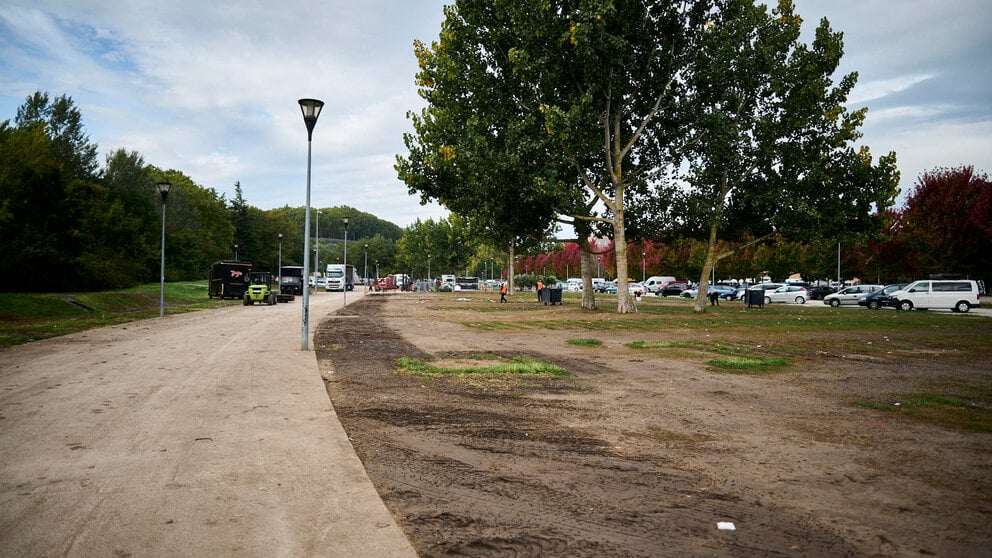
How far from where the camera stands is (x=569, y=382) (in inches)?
417

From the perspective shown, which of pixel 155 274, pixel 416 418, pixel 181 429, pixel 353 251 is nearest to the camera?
pixel 181 429

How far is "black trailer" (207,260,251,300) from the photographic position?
48188 mm

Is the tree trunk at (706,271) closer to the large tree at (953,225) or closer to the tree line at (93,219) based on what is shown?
the large tree at (953,225)

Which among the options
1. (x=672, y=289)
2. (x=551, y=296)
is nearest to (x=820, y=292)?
(x=672, y=289)

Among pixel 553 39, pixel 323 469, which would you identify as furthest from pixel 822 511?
pixel 553 39

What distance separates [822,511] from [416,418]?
4798 millimetres

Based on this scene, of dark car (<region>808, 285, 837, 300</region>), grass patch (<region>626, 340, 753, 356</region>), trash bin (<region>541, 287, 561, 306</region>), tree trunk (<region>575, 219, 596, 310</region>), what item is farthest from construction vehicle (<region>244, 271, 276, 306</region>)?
dark car (<region>808, 285, 837, 300</region>)

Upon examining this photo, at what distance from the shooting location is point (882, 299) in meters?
40.7

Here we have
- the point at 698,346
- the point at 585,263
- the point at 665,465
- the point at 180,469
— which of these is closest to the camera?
the point at 180,469

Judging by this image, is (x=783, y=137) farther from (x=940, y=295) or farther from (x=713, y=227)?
(x=940, y=295)

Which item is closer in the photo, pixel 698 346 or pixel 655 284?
pixel 698 346

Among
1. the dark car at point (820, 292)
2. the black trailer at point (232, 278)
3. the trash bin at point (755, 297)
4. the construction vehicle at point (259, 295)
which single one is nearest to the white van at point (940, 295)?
the trash bin at point (755, 297)

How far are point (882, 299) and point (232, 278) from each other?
165 feet

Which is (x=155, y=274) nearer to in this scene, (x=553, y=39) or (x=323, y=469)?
(x=553, y=39)
